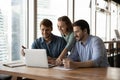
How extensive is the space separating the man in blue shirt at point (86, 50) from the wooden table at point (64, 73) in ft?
0.34

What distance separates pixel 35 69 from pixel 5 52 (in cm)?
151

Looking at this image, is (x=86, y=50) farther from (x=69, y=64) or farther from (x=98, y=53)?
(x=69, y=64)

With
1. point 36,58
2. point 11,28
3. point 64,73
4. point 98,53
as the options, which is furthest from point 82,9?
point 64,73

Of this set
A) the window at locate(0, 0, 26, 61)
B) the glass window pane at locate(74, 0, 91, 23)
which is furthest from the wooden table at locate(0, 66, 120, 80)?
the glass window pane at locate(74, 0, 91, 23)

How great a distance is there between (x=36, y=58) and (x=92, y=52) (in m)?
0.61

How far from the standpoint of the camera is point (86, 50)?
8.77 ft

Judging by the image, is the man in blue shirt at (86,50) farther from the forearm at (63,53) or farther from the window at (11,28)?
the window at (11,28)

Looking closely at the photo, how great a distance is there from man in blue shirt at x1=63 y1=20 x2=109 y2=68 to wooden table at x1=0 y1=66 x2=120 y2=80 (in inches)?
4.1

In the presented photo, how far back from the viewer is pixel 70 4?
6.05 meters

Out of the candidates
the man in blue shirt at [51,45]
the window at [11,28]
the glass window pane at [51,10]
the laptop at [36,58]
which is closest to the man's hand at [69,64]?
the laptop at [36,58]

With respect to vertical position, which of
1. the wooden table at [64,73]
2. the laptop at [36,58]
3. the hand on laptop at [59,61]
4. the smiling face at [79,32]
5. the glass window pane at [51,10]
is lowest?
the wooden table at [64,73]

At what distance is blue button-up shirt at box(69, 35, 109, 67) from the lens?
8.17 feet

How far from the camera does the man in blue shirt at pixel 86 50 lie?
96.1 inches

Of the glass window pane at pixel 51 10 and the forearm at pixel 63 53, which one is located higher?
the glass window pane at pixel 51 10
